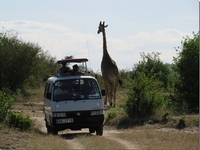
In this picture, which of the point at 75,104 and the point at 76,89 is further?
the point at 76,89

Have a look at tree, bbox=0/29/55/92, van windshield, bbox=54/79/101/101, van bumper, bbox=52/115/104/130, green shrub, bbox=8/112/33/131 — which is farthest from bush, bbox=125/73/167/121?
tree, bbox=0/29/55/92

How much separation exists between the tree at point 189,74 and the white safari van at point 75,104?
740 cm

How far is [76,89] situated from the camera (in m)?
17.0

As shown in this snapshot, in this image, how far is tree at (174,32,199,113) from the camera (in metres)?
23.2

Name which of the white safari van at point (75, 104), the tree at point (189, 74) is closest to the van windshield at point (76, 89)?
the white safari van at point (75, 104)

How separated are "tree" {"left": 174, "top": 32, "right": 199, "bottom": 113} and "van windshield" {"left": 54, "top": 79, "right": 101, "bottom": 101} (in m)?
7.41

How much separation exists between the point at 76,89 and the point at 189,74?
8004 millimetres

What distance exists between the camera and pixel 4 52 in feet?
113

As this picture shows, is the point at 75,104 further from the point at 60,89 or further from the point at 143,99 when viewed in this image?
the point at 143,99

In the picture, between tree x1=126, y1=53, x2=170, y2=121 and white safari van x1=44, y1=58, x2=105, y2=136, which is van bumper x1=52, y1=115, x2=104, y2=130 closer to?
white safari van x1=44, y1=58, x2=105, y2=136

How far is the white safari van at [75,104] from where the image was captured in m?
16.5

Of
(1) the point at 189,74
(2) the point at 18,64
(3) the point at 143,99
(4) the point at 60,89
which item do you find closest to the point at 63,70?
(4) the point at 60,89

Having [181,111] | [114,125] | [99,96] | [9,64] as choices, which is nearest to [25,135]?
[99,96]

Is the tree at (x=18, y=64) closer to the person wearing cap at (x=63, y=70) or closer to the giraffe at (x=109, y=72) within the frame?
the giraffe at (x=109, y=72)
